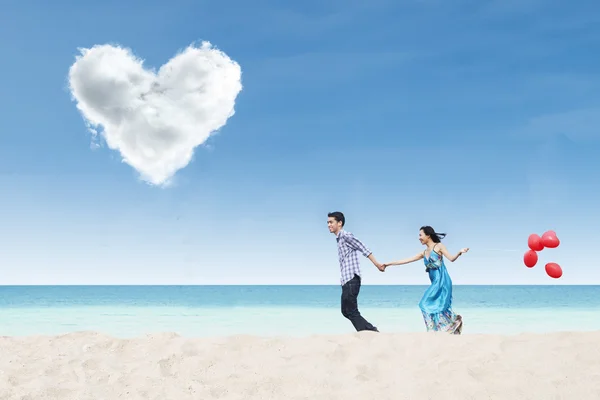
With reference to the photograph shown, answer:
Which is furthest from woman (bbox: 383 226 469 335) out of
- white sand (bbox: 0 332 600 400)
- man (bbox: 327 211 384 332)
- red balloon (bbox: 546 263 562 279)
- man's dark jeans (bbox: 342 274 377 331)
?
red balloon (bbox: 546 263 562 279)

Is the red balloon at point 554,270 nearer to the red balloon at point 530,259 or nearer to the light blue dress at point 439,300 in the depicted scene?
the red balloon at point 530,259

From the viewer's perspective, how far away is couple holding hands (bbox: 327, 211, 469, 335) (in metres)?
7.38

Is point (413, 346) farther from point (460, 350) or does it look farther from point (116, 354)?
point (116, 354)

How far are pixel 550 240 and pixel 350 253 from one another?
9.25 feet

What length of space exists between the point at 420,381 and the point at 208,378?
6.78 feet

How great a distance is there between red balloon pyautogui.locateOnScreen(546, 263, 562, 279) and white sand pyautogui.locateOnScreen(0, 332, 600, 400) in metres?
1.77

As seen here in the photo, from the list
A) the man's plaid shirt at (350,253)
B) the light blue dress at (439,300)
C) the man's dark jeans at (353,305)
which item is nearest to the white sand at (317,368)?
the man's dark jeans at (353,305)

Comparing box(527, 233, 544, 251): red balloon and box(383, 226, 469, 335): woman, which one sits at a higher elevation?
box(527, 233, 544, 251): red balloon

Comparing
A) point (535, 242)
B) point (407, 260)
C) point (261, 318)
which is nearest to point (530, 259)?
point (535, 242)

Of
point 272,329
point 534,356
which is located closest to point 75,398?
point 534,356

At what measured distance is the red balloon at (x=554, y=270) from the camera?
7.94 meters

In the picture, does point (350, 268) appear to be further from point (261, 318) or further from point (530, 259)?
point (261, 318)

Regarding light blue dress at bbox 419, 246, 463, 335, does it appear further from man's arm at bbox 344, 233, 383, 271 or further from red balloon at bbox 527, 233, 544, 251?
red balloon at bbox 527, 233, 544, 251

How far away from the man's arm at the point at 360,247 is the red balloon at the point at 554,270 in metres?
2.66
